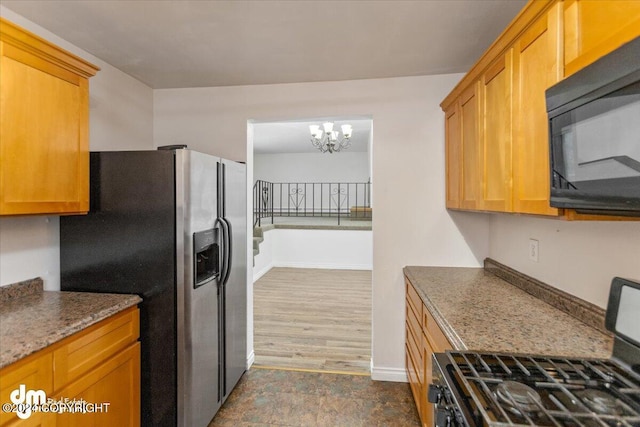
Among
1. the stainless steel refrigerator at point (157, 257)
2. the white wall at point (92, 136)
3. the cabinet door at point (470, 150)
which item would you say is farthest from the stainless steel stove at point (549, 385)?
the white wall at point (92, 136)

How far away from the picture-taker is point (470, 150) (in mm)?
2004

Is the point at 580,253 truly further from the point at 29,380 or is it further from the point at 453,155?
the point at 29,380

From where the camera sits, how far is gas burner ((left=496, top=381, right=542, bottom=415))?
2.70 ft

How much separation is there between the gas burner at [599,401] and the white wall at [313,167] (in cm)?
832

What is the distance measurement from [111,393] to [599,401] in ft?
6.46

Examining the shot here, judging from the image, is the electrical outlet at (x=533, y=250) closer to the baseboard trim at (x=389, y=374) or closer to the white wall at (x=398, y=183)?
the white wall at (x=398, y=183)

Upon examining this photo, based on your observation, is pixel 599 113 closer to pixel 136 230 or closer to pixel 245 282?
pixel 136 230

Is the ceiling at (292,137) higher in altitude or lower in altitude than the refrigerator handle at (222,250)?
higher

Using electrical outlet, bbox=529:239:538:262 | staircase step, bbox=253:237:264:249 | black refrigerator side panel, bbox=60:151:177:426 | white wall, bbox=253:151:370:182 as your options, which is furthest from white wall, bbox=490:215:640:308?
white wall, bbox=253:151:370:182

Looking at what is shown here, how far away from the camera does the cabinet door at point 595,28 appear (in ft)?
2.94

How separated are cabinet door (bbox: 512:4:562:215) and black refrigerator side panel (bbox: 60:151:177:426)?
1722 mm

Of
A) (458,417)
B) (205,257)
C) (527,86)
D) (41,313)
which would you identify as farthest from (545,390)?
(41,313)

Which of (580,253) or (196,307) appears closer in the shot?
(580,253)

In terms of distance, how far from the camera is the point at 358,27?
6.21 ft
